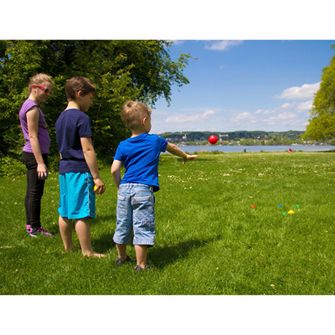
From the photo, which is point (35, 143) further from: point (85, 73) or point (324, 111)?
point (324, 111)

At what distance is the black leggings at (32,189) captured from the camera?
6.10 m

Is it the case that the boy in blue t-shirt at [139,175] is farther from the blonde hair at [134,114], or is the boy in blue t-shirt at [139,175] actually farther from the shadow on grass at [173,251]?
the shadow on grass at [173,251]

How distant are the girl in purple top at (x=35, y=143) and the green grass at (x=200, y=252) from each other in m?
0.42

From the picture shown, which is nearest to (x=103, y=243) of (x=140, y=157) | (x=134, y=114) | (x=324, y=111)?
(x=140, y=157)

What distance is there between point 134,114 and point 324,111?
1664 inches

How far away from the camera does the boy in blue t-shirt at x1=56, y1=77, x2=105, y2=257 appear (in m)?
4.72

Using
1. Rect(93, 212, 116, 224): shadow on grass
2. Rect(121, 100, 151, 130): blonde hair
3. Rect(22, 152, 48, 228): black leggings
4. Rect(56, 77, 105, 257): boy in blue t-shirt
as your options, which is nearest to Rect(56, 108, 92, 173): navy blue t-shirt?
Rect(56, 77, 105, 257): boy in blue t-shirt

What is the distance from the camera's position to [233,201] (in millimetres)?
8695

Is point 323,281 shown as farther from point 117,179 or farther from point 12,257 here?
point 12,257

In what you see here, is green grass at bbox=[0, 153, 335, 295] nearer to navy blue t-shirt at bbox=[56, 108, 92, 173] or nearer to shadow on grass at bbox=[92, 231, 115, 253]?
shadow on grass at bbox=[92, 231, 115, 253]

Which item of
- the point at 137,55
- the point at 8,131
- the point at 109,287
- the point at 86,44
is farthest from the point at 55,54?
the point at 109,287

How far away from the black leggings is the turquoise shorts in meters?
1.48

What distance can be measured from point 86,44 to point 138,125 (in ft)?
60.5

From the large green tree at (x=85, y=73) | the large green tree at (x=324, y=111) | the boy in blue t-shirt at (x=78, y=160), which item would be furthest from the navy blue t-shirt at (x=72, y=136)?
the large green tree at (x=324, y=111)
